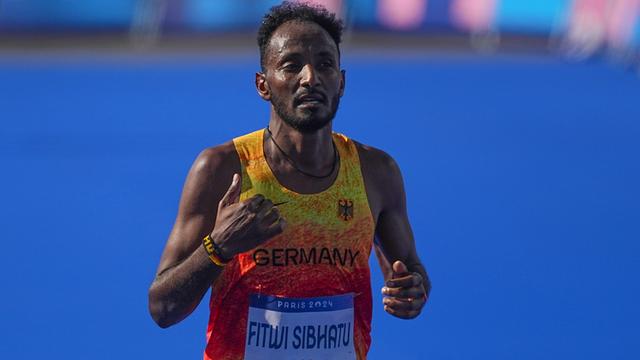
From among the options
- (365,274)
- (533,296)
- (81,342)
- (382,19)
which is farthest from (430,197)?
(382,19)

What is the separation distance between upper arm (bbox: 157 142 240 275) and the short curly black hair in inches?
13.1

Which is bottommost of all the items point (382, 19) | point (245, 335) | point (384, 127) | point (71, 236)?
point (245, 335)

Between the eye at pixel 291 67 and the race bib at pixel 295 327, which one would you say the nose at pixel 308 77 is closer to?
the eye at pixel 291 67

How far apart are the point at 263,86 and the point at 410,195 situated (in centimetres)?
548

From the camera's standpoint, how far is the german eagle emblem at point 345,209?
3.18m

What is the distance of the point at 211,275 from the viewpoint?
292 centimetres

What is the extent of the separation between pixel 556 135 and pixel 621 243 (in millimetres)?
3813

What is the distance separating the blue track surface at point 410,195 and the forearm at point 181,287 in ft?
8.67

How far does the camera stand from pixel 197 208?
3.10 m

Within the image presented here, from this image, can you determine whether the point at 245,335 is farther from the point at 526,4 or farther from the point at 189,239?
the point at 526,4

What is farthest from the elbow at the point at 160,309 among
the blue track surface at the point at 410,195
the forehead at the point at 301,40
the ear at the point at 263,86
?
the blue track surface at the point at 410,195

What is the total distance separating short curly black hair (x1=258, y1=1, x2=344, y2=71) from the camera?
3.21 meters

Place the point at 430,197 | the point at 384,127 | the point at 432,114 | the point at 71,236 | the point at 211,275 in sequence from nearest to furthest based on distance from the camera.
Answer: the point at 211,275, the point at 71,236, the point at 430,197, the point at 384,127, the point at 432,114

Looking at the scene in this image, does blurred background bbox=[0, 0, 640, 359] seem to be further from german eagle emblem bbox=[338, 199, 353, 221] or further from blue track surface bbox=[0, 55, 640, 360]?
german eagle emblem bbox=[338, 199, 353, 221]
